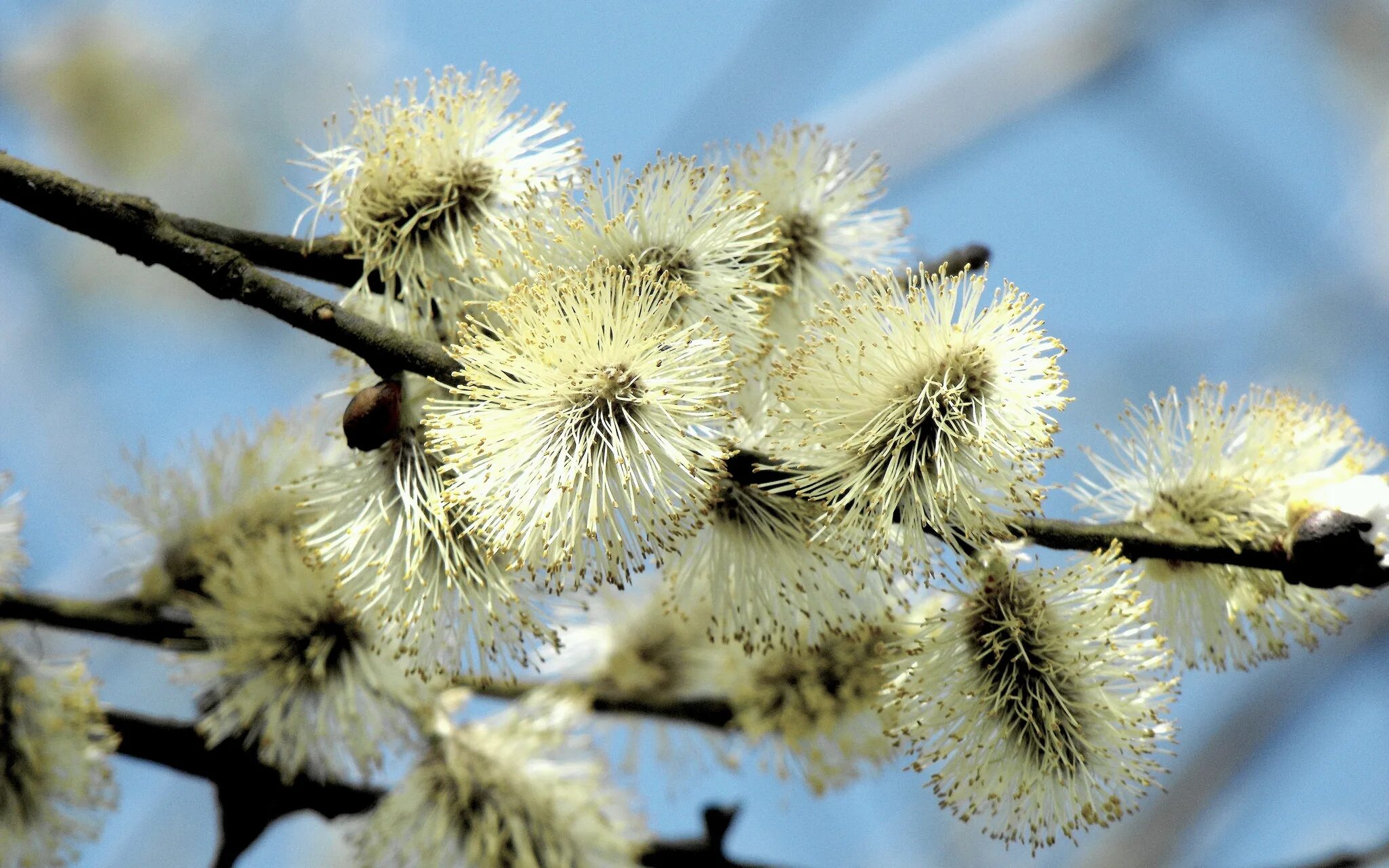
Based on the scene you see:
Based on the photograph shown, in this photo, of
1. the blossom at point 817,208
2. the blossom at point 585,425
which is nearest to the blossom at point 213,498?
the blossom at point 585,425

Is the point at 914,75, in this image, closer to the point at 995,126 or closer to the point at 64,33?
the point at 995,126

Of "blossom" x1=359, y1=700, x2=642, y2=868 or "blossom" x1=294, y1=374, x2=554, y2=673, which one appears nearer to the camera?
"blossom" x1=294, y1=374, x2=554, y2=673

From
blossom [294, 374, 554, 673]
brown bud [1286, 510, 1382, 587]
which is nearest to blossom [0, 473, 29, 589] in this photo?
blossom [294, 374, 554, 673]

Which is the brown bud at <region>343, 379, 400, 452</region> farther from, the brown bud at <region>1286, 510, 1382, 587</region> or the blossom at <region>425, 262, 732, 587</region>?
the brown bud at <region>1286, 510, 1382, 587</region>

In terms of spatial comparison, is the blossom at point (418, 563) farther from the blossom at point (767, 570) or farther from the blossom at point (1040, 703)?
the blossom at point (1040, 703)

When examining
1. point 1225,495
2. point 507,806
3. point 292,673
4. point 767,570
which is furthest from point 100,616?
point 1225,495

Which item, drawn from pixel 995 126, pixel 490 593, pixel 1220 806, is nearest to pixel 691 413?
pixel 490 593
